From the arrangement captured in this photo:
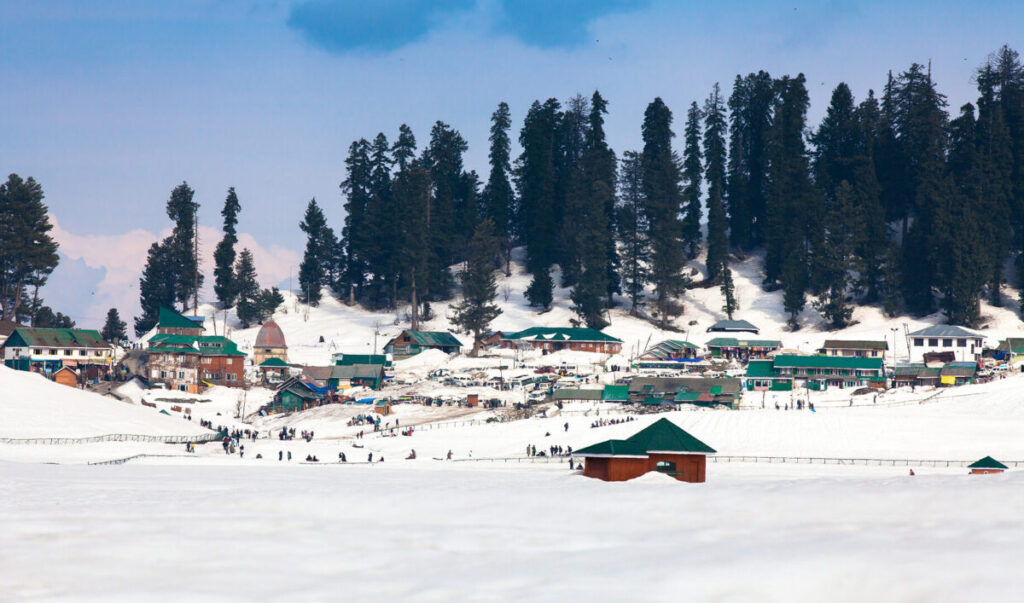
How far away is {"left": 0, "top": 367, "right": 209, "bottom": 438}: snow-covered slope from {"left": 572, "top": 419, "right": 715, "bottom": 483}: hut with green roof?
2976cm

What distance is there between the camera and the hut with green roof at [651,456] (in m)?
31.0

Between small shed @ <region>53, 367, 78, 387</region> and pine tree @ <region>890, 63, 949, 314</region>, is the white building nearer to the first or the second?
pine tree @ <region>890, 63, 949, 314</region>

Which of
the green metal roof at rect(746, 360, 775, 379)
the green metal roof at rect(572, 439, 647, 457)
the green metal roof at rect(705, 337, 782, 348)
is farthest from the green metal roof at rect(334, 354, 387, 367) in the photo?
the green metal roof at rect(572, 439, 647, 457)

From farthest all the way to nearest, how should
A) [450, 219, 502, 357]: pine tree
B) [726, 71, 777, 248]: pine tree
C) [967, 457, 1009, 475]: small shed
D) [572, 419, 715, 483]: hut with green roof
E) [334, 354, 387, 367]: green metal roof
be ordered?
[726, 71, 777, 248]: pine tree < [450, 219, 502, 357]: pine tree < [334, 354, 387, 367]: green metal roof < [967, 457, 1009, 475]: small shed < [572, 419, 715, 483]: hut with green roof

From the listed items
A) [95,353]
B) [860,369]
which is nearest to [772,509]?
[860,369]

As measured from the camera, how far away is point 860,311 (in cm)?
9931

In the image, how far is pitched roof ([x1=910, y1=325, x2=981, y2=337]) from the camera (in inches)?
3396

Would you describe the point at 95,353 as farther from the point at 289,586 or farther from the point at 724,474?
the point at 289,586

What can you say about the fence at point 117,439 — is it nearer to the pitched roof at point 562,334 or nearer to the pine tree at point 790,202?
the pitched roof at point 562,334

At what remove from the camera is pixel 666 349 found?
90125 millimetres

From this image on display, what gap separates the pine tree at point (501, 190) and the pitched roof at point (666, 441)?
86.2 m

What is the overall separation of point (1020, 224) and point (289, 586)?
102316 millimetres

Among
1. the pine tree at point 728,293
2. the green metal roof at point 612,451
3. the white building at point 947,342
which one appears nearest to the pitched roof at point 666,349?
the pine tree at point 728,293

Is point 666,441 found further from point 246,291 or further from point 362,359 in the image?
point 246,291
